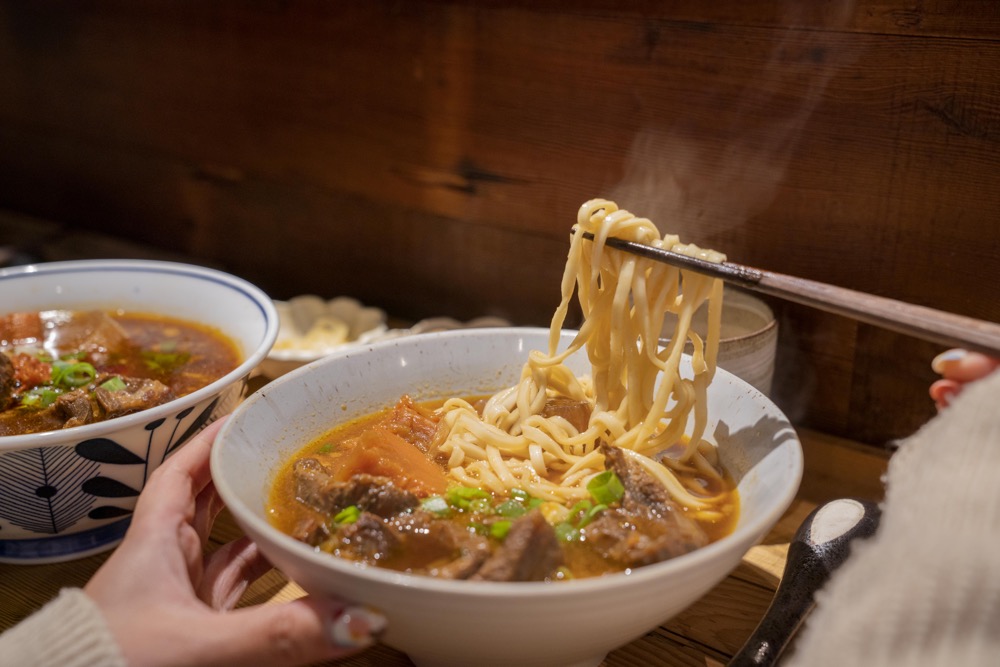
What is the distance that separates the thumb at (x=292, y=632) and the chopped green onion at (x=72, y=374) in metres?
1.35

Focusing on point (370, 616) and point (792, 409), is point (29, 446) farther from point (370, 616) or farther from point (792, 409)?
point (792, 409)

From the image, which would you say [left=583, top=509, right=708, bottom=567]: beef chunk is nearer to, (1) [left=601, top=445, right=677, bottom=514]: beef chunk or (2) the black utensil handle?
(1) [left=601, top=445, right=677, bottom=514]: beef chunk

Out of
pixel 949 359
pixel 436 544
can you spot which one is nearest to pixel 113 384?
pixel 436 544

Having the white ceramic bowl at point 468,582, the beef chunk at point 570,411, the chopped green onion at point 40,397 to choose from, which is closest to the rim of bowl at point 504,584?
the white ceramic bowl at point 468,582

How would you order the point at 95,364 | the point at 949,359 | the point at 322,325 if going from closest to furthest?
the point at 949,359 < the point at 95,364 < the point at 322,325

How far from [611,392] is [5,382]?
169 cm

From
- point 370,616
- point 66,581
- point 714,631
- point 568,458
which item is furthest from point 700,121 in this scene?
point 66,581

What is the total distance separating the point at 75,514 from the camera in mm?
2102

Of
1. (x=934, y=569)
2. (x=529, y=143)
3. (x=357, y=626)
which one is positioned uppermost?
(x=529, y=143)

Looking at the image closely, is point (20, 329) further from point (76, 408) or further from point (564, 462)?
point (564, 462)

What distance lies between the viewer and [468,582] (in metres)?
1.46

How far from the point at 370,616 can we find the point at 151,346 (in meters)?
1.76

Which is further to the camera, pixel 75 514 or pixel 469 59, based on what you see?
pixel 469 59

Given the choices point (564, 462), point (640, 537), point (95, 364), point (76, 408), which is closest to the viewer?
point (640, 537)
